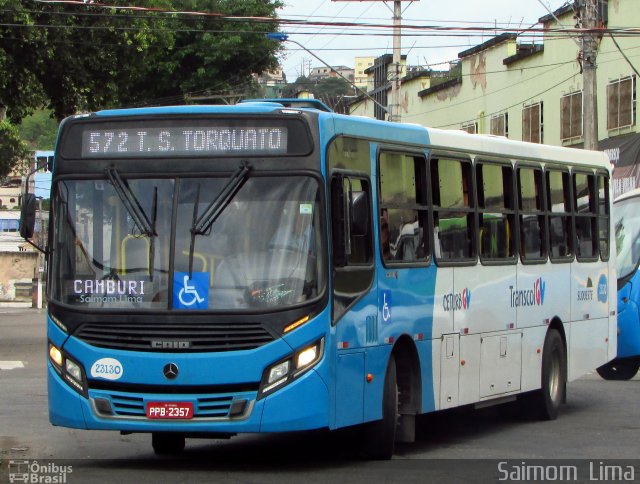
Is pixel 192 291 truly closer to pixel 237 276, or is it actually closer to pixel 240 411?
pixel 237 276

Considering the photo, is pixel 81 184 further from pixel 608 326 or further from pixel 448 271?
pixel 608 326

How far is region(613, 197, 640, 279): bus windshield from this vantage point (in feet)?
65.5

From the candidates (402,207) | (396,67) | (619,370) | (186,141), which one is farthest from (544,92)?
(186,141)

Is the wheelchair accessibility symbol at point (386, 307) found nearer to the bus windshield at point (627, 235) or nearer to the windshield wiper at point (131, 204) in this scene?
the windshield wiper at point (131, 204)

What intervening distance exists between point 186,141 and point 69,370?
78.4 inches

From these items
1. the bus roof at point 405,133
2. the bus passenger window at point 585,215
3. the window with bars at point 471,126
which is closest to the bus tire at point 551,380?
the bus passenger window at point 585,215

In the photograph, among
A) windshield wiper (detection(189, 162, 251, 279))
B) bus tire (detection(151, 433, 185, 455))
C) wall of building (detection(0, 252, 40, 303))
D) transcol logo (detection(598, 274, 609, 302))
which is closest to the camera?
windshield wiper (detection(189, 162, 251, 279))

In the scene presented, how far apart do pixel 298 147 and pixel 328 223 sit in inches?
24.9

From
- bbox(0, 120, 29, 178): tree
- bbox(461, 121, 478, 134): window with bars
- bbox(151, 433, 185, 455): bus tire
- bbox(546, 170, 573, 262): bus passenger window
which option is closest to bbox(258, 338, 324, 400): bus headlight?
bbox(151, 433, 185, 455): bus tire

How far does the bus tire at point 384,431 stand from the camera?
10.7 m

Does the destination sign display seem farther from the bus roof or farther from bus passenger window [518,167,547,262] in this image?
bus passenger window [518,167,547,262]

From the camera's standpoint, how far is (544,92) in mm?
38844

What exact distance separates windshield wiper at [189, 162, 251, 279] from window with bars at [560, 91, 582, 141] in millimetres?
27090

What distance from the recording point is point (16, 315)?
1657 inches
